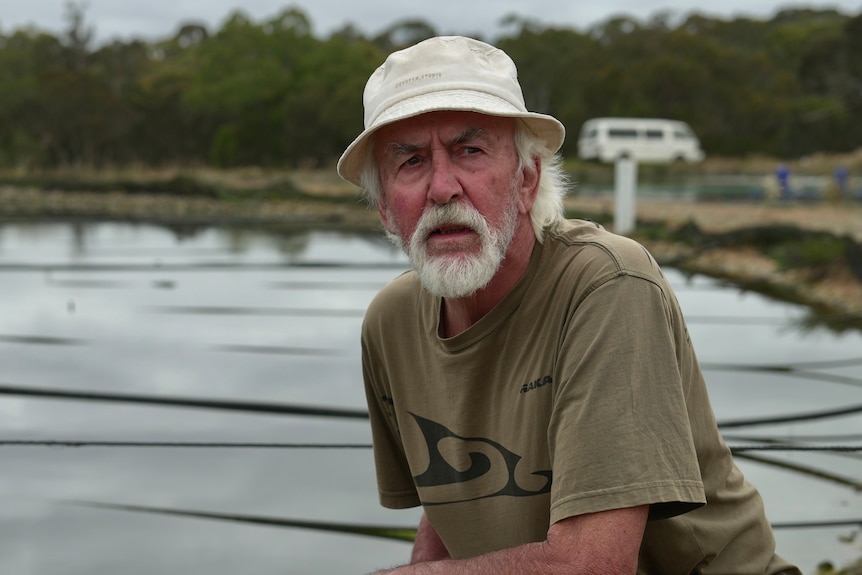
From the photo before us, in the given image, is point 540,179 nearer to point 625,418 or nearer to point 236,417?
point 625,418

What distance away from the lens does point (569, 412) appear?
5.00ft

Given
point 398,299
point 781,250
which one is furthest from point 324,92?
point 398,299

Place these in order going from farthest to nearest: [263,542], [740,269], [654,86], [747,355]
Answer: [654,86], [740,269], [747,355], [263,542]

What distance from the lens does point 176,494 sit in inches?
158

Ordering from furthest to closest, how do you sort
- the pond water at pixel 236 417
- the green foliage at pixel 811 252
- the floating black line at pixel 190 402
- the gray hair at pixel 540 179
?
the green foliage at pixel 811 252 < the floating black line at pixel 190 402 < the pond water at pixel 236 417 < the gray hair at pixel 540 179

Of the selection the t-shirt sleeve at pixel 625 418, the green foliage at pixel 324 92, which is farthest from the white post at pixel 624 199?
the green foliage at pixel 324 92

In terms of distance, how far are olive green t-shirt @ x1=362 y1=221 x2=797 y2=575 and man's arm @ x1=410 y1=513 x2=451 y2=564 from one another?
0.18 m

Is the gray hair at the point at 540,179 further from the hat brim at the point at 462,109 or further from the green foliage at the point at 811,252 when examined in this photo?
the green foliage at the point at 811,252

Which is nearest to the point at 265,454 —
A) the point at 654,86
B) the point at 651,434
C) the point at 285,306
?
the point at 651,434

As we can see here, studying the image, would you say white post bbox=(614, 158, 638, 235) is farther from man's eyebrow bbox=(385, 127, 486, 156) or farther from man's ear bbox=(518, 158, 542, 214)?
man's eyebrow bbox=(385, 127, 486, 156)

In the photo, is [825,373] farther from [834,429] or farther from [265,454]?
[265,454]

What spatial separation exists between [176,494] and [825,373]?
401 cm

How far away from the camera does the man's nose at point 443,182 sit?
1699mm

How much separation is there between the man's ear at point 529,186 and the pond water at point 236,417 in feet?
6.10
